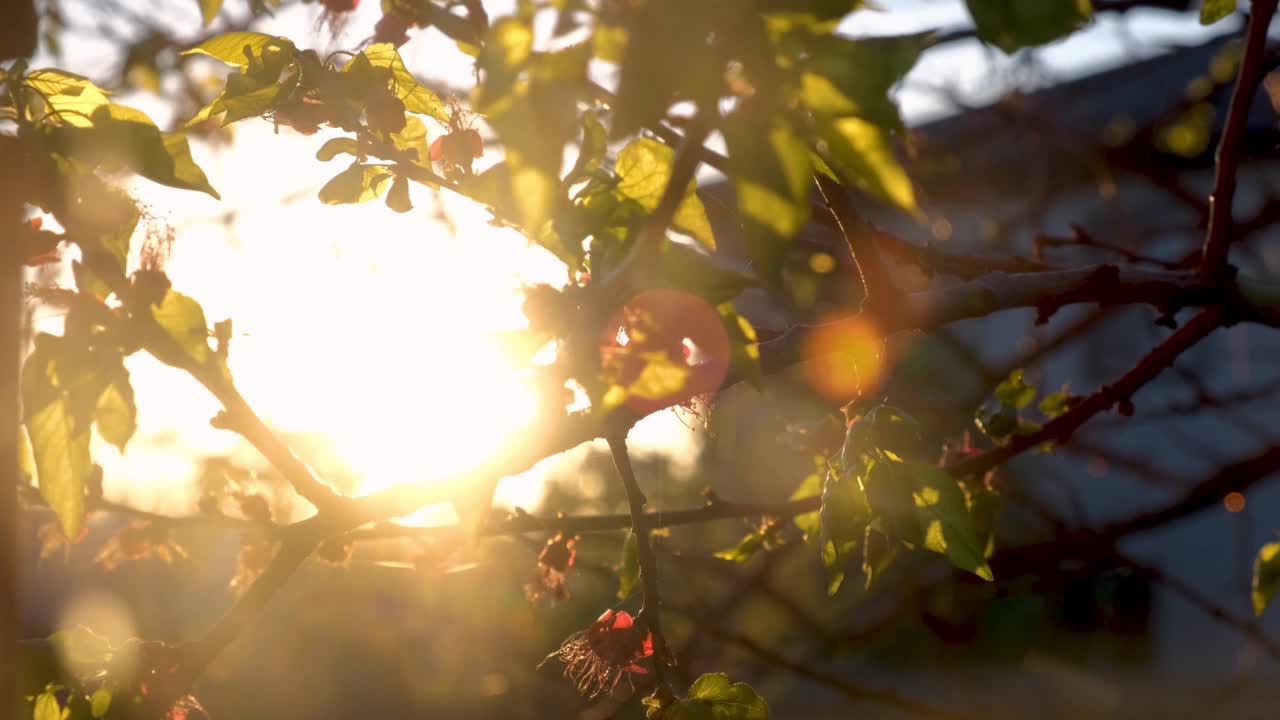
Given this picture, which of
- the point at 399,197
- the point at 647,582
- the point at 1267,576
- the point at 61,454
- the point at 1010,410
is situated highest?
the point at 399,197

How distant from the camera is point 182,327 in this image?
4.24 ft

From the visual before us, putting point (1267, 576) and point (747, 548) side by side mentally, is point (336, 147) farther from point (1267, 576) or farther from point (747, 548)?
point (1267, 576)

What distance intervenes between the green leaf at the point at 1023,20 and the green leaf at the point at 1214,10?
1067 mm

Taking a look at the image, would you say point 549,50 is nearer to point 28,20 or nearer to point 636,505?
point 636,505

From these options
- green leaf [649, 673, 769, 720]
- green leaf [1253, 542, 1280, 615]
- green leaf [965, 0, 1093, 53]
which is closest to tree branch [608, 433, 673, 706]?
green leaf [649, 673, 769, 720]

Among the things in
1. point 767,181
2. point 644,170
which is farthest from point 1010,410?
point 767,181

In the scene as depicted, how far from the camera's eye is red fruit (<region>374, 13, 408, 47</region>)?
62.2 inches

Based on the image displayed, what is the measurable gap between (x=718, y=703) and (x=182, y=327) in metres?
0.88

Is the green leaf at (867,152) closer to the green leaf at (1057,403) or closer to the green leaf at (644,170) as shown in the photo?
the green leaf at (644,170)

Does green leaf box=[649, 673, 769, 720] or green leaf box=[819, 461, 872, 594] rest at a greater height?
green leaf box=[819, 461, 872, 594]

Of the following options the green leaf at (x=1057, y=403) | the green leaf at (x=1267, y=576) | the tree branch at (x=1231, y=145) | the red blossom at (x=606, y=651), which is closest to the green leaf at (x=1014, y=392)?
the green leaf at (x=1057, y=403)

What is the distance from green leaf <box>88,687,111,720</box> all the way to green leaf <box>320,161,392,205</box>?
75 cm

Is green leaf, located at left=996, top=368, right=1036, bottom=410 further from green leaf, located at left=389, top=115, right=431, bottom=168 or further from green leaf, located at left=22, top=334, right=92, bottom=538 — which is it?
green leaf, located at left=22, top=334, right=92, bottom=538

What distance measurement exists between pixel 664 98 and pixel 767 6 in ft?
0.42
